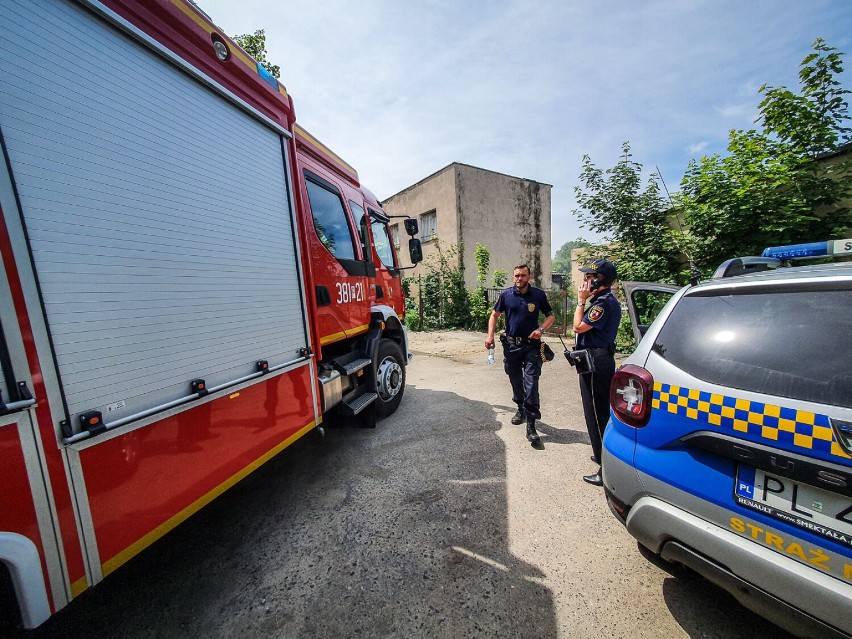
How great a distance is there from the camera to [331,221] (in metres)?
3.22

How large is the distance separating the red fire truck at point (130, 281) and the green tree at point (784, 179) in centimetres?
616

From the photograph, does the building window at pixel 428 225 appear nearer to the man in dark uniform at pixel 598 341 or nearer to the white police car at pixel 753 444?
the man in dark uniform at pixel 598 341

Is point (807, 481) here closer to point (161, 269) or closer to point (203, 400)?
point (203, 400)

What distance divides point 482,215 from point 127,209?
13018 millimetres

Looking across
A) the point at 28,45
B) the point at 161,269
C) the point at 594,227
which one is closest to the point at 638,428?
the point at 161,269

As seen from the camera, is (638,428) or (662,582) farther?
(662,582)

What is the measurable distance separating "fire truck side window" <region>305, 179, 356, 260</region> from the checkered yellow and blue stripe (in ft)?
8.94

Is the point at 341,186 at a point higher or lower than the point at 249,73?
lower

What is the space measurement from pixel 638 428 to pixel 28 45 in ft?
8.95

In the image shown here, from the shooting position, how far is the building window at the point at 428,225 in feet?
45.4

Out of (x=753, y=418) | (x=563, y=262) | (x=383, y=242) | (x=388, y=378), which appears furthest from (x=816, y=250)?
(x=563, y=262)

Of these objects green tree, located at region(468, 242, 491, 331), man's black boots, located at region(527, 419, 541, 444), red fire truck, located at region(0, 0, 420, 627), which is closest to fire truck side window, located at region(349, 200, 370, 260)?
red fire truck, located at region(0, 0, 420, 627)

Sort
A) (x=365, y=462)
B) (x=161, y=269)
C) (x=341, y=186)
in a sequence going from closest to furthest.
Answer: (x=161, y=269), (x=365, y=462), (x=341, y=186)

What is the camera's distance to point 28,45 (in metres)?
1.13
